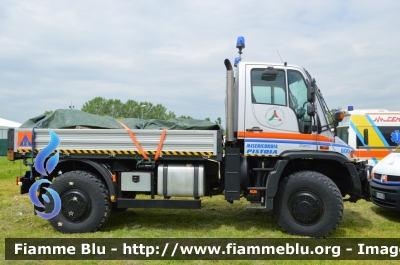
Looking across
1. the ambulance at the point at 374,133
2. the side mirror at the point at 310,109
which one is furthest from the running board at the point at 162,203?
the ambulance at the point at 374,133

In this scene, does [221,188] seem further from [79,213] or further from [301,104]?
[79,213]

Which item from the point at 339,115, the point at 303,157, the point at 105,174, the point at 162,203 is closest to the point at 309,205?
the point at 303,157

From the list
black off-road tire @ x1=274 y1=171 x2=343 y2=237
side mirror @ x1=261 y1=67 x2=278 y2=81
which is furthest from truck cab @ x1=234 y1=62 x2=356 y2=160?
black off-road tire @ x1=274 y1=171 x2=343 y2=237

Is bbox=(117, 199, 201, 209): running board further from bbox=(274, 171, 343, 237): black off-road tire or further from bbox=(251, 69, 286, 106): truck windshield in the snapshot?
bbox=(251, 69, 286, 106): truck windshield

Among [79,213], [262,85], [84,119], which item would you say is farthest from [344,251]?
[84,119]

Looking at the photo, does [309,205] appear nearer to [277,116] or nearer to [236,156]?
[236,156]

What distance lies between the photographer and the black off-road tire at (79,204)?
581 centimetres

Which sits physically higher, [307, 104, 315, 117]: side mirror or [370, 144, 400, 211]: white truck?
[307, 104, 315, 117]: side mirror

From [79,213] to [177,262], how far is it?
6.65 ft

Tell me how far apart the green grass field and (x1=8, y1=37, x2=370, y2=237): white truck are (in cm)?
47

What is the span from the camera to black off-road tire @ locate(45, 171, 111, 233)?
581 cm

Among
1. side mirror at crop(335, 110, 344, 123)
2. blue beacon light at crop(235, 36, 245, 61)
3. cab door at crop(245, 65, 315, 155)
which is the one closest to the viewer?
side mirror at crop(335, 110, 344, 123)

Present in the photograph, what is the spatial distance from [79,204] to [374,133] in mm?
8933

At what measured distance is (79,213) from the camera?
19.1ft
